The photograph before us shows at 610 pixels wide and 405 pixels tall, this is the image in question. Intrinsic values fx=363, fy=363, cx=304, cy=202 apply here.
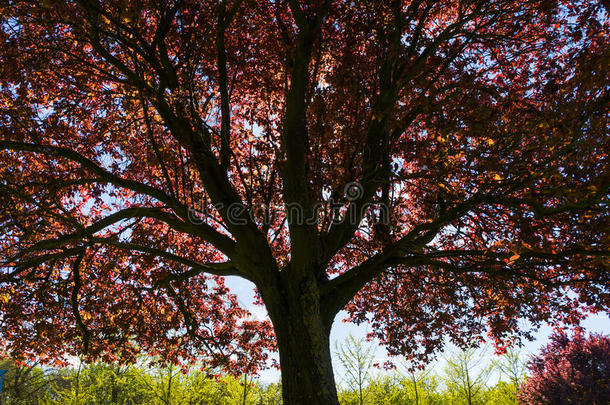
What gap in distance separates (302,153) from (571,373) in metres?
17.0

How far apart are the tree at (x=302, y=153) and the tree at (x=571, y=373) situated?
828 centimetres

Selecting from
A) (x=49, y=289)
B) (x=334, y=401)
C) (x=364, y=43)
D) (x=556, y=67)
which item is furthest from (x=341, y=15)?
(x=49, y=289)

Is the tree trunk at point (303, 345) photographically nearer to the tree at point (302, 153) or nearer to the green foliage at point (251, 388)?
the tree at point (302, 153)

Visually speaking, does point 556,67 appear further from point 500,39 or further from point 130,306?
point 130,306

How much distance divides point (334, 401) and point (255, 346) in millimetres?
5439

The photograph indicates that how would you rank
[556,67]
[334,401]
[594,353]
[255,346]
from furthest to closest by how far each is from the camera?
[594,353], [255,346], [556,67], [334,401]

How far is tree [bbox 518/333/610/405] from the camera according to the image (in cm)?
1451

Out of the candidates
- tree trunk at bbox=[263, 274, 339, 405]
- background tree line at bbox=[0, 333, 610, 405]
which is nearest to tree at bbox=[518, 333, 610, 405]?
background tree line at bbox=[0, 333, 610, 405]

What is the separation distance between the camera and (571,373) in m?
15.4

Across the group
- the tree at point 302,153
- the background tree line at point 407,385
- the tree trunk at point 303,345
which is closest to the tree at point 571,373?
the background tree line at point 407,385

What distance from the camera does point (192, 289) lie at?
1043 centimetres

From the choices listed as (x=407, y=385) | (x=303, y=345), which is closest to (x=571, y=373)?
(x=407, y=385)

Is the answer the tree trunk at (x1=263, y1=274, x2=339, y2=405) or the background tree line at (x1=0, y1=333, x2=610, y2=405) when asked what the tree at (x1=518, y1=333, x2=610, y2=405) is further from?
the tree trunk at (x1=263, y1=274, x2=339, y2=405)

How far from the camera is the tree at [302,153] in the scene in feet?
16.8
